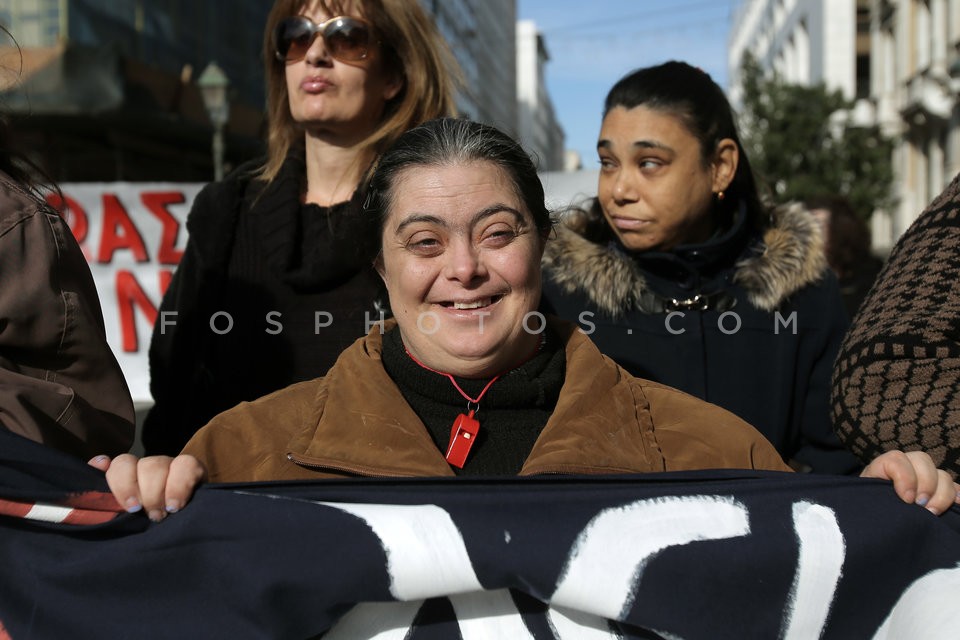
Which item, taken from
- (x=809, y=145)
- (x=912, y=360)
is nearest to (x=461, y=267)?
(x=912, y=360)

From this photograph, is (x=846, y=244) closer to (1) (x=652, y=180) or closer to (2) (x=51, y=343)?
(1) (x=652, y=180)

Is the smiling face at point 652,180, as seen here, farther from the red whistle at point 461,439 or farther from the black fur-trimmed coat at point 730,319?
the red whistle at point 461,439

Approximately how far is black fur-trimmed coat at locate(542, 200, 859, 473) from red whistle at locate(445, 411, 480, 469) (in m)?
0.82

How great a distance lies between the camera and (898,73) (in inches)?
1275

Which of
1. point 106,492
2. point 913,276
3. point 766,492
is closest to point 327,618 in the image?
point 106,492

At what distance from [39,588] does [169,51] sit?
1754 centimetres

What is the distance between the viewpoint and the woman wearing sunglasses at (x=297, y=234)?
2736 mm

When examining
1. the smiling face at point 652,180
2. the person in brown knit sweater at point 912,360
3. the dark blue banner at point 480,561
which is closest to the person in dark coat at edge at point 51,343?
the dark blue banner at point 480,561

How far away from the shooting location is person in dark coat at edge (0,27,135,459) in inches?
65.3

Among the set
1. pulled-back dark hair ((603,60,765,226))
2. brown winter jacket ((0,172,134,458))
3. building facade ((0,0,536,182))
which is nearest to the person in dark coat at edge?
brown winter jacket ((0,172,134,458))

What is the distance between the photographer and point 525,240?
208cm

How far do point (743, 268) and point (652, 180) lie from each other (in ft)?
1.15

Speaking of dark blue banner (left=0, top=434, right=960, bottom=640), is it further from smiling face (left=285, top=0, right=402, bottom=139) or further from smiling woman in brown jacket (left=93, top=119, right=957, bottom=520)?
smiling face (left=285, top=0, right=402, bottom=139)

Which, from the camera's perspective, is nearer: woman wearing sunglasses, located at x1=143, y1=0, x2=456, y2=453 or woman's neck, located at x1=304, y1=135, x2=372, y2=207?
woman wearing sunglasses, located at x1=143, y1=0, x2=456, y2=453
